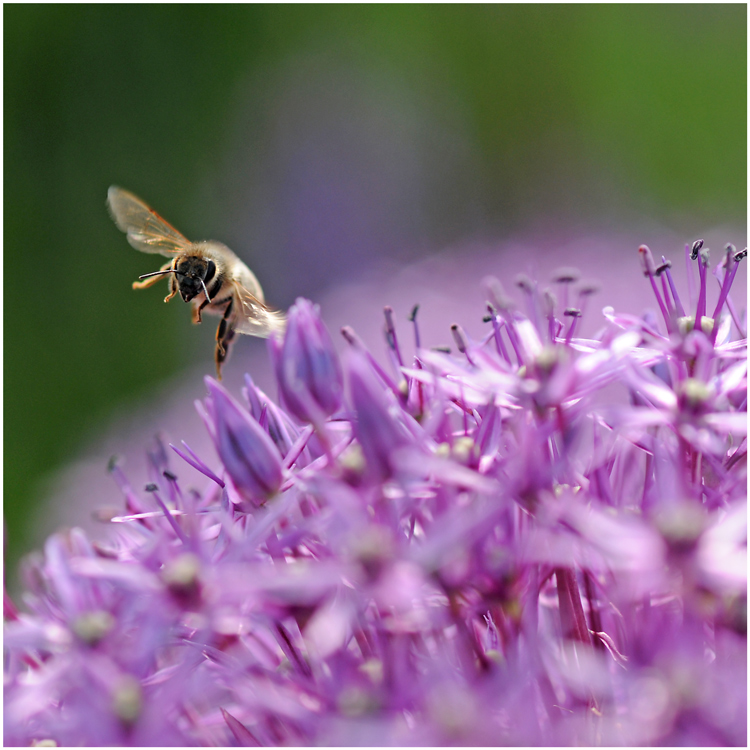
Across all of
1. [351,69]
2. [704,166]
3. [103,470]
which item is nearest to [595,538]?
[103,470]

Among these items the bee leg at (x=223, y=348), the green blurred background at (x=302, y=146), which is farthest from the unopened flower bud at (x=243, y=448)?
the green blurred background at (x=302, y=146)

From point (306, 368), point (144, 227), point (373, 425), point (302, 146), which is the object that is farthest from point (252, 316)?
point (302, 146)

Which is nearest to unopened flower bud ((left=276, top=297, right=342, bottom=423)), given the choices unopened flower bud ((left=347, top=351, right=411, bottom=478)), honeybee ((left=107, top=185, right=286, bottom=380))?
unopened flower bud ((left=347, top=351, right=411, bottom=478))

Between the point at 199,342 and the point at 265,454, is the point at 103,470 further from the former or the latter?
the point at 265,454

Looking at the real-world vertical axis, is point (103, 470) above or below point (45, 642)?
below

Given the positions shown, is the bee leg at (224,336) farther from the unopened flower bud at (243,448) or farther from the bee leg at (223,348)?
the unopened flower bud at (243,448)

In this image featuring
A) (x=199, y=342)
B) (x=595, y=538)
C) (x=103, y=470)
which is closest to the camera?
(x=595, y=538)
